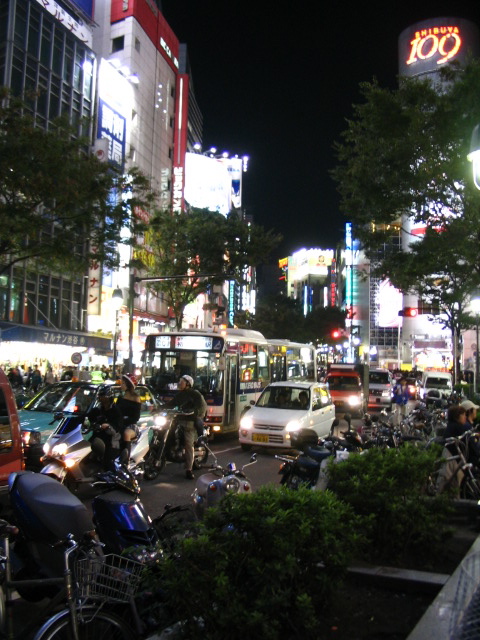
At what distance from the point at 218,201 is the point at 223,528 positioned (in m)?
70.0

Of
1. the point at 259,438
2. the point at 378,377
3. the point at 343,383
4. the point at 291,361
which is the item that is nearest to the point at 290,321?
the point at 378,377

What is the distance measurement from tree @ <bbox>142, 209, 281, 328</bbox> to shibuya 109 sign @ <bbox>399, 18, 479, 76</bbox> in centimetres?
6707

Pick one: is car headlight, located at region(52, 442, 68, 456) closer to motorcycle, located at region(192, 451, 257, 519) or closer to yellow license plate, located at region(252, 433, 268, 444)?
motorcycle, located at region(192, 451, 257, 519)

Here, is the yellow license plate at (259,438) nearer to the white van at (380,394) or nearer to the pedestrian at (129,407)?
the pedestrian at (129,407)

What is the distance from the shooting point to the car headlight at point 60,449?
8.76 meters

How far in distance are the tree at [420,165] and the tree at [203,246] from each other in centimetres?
1556

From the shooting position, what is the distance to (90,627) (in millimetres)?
3211

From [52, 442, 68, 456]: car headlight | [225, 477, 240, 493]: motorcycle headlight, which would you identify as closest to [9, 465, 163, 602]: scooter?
[225, 477, 240, 493]: motorcycle headlight

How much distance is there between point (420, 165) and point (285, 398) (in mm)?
6671

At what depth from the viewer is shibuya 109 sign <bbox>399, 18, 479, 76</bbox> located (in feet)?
289

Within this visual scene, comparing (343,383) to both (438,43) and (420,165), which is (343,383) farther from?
(438,43)

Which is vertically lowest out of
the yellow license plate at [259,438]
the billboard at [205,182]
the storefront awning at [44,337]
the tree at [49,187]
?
the yellow license plate at [259,438]

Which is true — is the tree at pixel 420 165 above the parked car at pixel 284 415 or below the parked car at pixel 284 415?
above

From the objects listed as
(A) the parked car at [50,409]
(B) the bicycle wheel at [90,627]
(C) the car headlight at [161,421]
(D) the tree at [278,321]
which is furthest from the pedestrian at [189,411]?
(D) the tree at [278,321]
